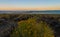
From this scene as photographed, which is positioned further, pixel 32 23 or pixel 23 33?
pixel 32 23

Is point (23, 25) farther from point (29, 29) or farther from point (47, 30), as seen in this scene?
point (47, 30)

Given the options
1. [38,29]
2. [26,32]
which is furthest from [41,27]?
[26,32]

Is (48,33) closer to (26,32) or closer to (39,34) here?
(39,34)

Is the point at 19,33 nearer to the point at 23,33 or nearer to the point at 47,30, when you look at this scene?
the point at 23,33

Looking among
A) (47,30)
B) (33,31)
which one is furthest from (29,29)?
(47,30)

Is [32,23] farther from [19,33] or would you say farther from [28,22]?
[19,33]

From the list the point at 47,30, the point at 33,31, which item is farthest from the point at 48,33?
the point at 33,31

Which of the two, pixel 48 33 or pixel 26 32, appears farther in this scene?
pixel 48 33
